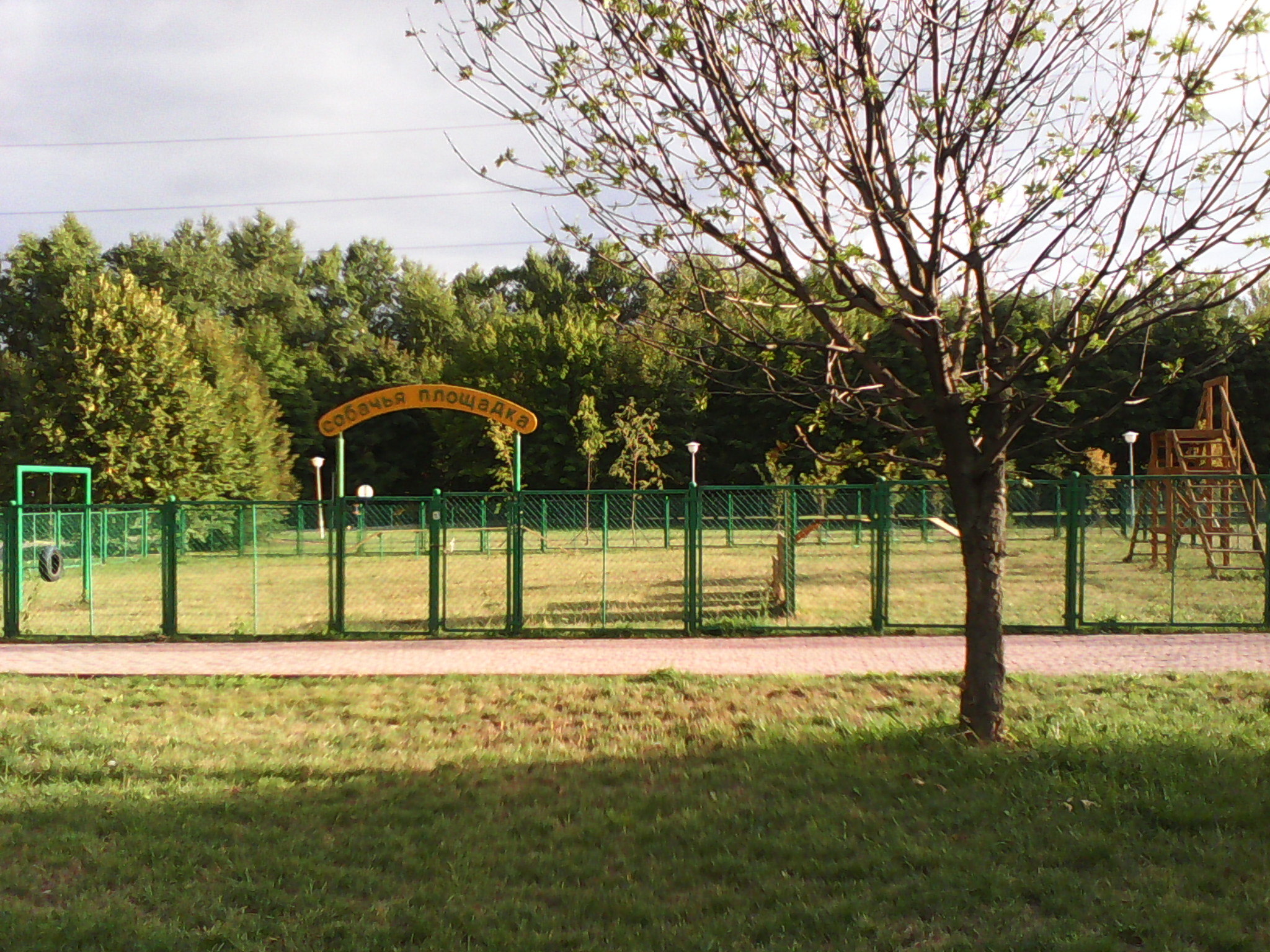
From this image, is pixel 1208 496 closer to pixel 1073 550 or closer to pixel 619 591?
pixel 1073 550

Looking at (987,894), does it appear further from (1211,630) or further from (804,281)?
(1211,630)

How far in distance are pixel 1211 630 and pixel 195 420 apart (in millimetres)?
27140

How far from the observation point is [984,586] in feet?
22.0

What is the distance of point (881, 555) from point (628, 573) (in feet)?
30.2

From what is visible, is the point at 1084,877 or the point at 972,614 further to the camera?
the point at 972,614

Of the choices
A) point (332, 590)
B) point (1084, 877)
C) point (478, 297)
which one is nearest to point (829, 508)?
point (332, 590)

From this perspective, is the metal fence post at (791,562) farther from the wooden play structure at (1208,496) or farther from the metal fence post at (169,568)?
the metal fence post at (169,568)

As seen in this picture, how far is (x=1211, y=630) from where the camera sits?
479 inches

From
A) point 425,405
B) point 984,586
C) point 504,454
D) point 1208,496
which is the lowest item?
point 984,586

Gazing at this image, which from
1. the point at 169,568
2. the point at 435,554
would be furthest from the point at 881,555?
the point at 169,568

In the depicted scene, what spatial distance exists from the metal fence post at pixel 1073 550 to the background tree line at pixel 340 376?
9892 mm

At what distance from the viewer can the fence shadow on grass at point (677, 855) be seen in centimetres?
417

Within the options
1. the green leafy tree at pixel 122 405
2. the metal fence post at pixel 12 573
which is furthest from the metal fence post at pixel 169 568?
the green leafy tree at pixel 122 405

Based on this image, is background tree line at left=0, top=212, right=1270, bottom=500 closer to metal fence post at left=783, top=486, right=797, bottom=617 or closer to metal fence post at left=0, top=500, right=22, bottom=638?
metal fence post at left=783, top=486, right=797, bottom=617
